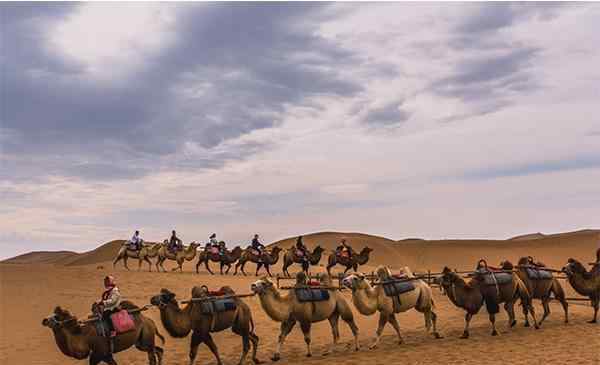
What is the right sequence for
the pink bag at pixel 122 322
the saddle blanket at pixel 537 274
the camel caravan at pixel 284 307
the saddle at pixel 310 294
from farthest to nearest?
1. the saddle blanket at pixel 537 274
2. the saddle at pixel 310 294
3. the pink bag at pixel 122 322
4. the camel caravan at pixel 284 307

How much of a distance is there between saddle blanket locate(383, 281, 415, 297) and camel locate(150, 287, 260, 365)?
12.3 ft

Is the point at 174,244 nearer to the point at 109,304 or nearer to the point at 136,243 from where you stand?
the point at 136,243

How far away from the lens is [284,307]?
14.7 m

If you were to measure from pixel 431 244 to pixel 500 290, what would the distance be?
174ft

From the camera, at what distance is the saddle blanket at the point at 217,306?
45.8ft

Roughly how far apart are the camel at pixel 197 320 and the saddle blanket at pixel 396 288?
3759 millimetres

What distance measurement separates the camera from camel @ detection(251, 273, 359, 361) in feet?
47.6

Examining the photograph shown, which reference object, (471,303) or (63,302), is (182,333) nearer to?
(471,303)

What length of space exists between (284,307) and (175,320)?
106 inches

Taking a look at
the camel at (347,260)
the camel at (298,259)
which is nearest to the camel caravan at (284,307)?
the camel at (347,260)

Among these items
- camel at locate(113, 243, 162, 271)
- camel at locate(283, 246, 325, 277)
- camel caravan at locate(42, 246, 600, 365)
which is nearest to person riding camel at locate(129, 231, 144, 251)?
camel at locate(113, 243, 162, 271)

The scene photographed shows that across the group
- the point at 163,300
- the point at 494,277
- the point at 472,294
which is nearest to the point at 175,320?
the point at 163,300

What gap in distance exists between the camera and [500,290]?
17.1m

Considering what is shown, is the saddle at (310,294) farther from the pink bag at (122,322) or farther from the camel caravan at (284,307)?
the pink bag at (122,322)
